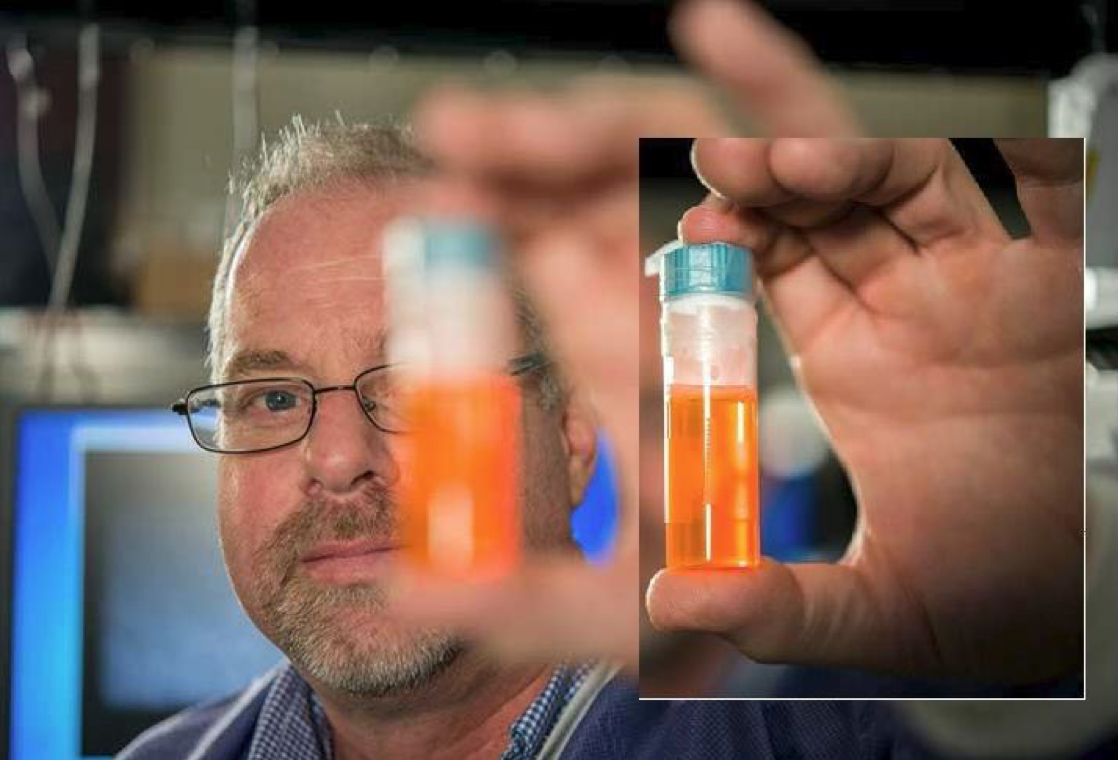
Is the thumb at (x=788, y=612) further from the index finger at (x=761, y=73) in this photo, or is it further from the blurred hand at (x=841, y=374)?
the index finger at (x=761, y=73)

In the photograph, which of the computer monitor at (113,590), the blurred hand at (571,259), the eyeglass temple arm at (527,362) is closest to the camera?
the blurred hand at (571,259)

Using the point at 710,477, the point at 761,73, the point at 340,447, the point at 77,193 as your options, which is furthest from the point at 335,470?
the point at 77,193

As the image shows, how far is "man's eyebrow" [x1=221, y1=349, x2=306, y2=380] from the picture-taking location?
91 centimetres

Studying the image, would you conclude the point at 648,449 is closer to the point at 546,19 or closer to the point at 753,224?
the point at 753,224

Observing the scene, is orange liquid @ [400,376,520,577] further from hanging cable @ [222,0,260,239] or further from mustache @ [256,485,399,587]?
hanging cable @ [222,0,260,239]

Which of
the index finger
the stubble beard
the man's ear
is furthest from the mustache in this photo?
the index finger

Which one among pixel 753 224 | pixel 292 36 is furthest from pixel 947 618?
pixel 292 36

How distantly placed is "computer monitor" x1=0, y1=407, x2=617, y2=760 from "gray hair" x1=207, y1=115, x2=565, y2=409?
12 cm

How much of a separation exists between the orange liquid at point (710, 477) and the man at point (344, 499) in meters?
0.08

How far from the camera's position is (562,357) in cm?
83

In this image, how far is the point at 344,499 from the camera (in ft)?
2.92

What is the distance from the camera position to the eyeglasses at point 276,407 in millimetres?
860

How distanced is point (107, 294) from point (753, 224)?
0.82 metres

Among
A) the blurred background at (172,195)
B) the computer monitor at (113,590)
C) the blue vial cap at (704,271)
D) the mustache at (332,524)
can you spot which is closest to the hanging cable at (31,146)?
the blurred background at (172,195)
